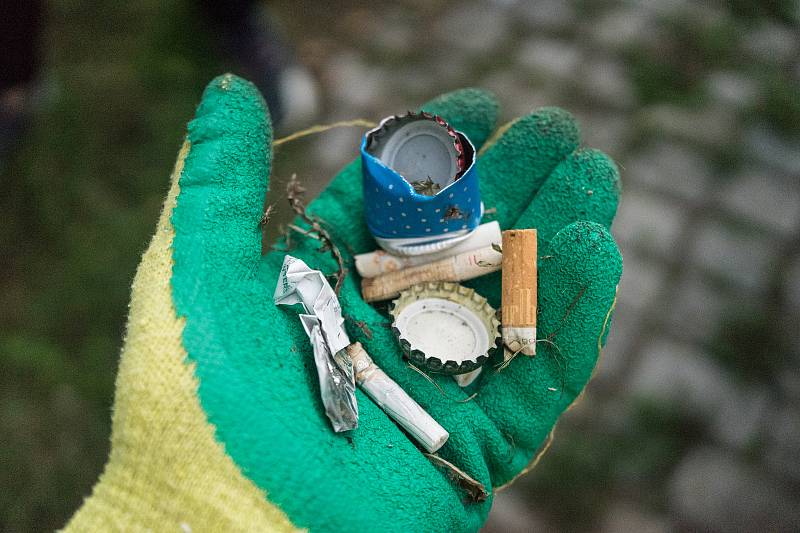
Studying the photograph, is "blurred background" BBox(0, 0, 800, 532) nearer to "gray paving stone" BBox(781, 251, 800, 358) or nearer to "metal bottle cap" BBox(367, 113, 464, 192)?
"gray paving stone" BBox(781, 251, 800, 358)

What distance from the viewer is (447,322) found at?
174cm

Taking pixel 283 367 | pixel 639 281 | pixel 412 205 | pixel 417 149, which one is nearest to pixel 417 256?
pixel 412 205

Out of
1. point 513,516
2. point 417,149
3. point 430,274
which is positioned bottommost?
point 513,516

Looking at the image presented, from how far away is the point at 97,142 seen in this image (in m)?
2.93

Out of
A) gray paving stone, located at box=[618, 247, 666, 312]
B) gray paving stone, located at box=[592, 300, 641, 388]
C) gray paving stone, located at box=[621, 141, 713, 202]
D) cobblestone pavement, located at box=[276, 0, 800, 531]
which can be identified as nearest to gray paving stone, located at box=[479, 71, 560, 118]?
cobblestone pavement, located at box=[276, 0, 800, 531]

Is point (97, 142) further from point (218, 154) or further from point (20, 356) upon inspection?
point (218, 154)

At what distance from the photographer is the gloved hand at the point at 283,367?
1.28 metres

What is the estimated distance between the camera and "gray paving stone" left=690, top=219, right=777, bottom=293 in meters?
2.59

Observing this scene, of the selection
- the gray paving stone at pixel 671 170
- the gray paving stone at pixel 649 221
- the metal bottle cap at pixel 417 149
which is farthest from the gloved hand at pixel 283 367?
the gray paving stone at pixel 671 170

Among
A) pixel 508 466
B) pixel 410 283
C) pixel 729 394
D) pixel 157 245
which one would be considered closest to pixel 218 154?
pixel 157 245

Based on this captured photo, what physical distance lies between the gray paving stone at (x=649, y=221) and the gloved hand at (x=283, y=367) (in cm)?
97

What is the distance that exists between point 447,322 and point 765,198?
169 cm

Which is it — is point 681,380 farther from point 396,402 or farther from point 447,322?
point 396,402

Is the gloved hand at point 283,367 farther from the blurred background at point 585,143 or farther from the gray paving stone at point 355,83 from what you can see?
the gray paving stone at point 355,83
